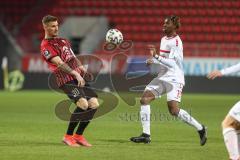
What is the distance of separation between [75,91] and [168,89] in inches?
67.8

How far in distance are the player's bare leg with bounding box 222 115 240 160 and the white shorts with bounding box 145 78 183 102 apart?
10.6ft

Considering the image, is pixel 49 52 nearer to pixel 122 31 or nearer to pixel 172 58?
pixel 172 58

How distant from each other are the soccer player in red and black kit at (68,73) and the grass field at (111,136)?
0.43 metres

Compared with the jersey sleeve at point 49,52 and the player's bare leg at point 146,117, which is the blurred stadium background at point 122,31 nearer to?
the player's bare leg at point 146,117

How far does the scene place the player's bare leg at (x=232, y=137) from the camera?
26.4 feet

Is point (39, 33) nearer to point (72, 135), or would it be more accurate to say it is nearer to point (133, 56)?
point (133, 56)

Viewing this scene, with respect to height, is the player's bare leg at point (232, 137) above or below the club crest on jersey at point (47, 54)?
below

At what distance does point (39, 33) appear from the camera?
32.7m

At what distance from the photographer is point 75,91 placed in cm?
1086

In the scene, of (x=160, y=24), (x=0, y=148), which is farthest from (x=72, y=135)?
(x=160, y=24)

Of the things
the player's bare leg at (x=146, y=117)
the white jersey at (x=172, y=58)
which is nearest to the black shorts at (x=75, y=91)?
the player's bare leg at (x=146, y=117)

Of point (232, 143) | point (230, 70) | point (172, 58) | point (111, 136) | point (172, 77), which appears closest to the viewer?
point (232, 143)

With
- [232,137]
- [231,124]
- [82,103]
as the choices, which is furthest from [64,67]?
[232,137]

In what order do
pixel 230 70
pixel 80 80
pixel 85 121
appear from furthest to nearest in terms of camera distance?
pixel 85 121, pixel 80 80, pixel 230 70
